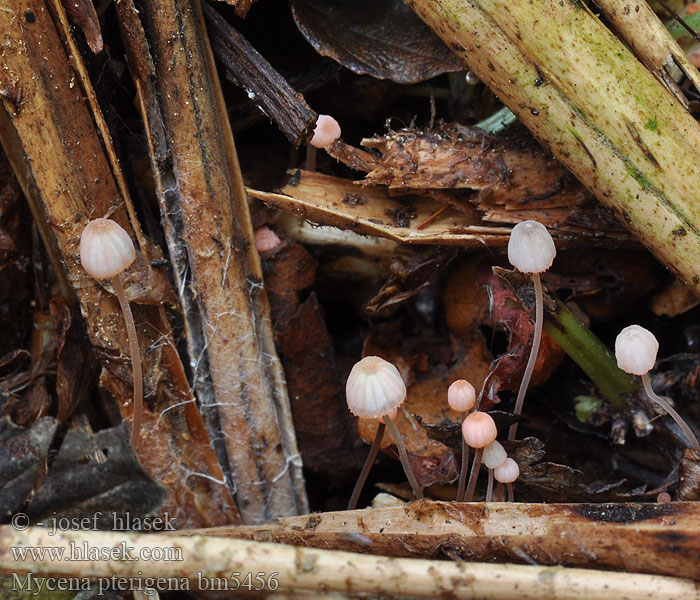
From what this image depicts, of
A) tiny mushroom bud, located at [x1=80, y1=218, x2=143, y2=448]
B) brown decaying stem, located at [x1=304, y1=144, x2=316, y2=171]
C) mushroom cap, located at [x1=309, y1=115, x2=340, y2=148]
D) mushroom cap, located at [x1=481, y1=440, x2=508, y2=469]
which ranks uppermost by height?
mushroom cap, located at [x1=309, y1=115, x2=340, y2=148]

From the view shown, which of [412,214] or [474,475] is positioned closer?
[474,475]

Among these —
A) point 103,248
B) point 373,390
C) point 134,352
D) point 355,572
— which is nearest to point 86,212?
point 103,248

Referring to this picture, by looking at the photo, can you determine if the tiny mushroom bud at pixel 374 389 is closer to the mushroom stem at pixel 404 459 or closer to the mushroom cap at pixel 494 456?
the mushroom stem at pixel 404 459

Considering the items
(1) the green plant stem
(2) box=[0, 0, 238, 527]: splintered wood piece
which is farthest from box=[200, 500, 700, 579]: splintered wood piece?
(1) the green plant stem

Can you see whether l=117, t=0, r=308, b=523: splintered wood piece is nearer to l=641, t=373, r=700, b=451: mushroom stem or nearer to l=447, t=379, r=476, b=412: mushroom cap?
l=447, t=379, r=476, b=412: mushroom cap

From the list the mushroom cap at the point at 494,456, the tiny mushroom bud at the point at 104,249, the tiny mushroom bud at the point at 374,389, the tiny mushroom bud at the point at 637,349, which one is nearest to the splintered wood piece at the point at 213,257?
the tiny mushroom bud at the point at 104,249

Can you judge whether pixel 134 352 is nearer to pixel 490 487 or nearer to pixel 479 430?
pixel 479 430
